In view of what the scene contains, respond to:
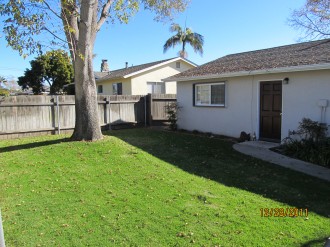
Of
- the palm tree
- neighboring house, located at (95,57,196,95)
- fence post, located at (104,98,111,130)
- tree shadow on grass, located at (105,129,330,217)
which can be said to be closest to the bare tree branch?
fence post, located at (104,98,111,130)

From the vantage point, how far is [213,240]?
351 cm

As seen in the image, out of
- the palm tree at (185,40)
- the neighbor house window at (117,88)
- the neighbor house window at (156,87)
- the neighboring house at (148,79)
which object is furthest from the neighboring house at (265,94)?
the palm tree at (185,40)

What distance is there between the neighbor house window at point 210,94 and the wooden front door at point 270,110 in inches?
73.9

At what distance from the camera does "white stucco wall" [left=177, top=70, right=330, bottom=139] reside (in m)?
8.14

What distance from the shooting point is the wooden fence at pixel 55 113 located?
1078 cm

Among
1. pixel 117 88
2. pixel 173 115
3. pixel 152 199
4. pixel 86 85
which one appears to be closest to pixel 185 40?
pixel 117 88

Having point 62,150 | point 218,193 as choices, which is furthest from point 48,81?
point 218,193

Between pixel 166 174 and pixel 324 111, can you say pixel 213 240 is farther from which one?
pixel 324 111

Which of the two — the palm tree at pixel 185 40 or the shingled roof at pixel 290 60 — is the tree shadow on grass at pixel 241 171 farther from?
the palm tree at pixel 185 40

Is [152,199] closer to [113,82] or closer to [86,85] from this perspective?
[86,85]

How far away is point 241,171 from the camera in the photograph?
6.56 meters

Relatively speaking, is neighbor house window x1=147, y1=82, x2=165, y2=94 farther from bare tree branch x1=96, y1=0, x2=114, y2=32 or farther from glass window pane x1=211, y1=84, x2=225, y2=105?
bare tree branch x1=96, y1=0, x2=114, y2=32
